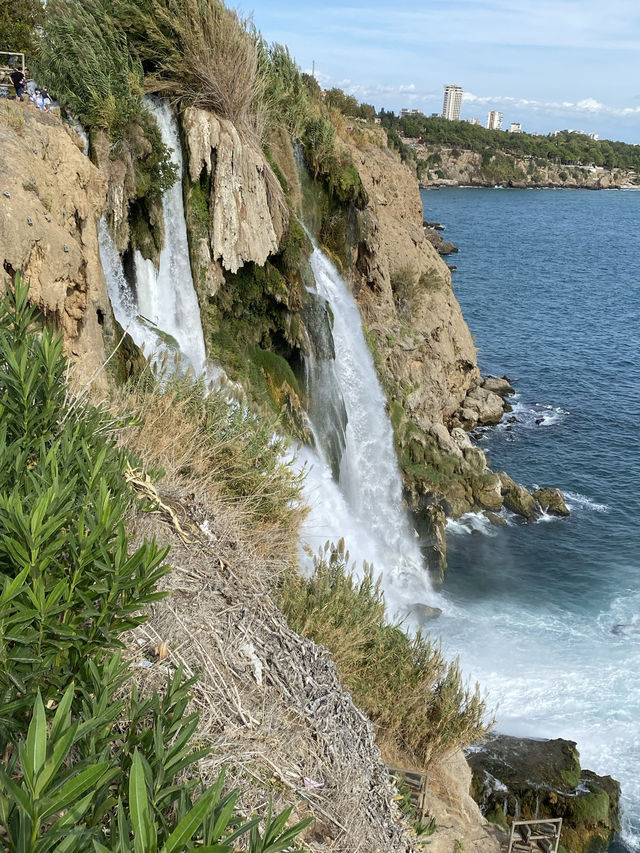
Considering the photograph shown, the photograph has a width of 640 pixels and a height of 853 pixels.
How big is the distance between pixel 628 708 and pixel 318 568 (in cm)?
873

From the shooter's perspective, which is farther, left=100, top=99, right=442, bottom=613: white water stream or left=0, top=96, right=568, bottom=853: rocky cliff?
left=100, top=99, right=442, bottom=613: white water stream

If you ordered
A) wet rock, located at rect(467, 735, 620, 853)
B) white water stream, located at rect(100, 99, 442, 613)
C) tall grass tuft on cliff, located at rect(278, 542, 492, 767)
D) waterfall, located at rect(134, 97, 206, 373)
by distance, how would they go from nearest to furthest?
tall grass tuft on cliff, located at rect(278, 542, 492, 767) → wet rock, located at rect(467, 735, 620, 853) → white water stream, located at rect(100, 99, 442, 613) → waterfall, located at rect(134, 97, 206, 373)

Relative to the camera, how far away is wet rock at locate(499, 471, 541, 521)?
20141 millimetres

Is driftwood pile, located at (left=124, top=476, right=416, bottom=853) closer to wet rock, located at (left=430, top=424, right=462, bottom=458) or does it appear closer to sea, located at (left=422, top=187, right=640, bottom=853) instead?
sea, located at (left=422, top=187, right=640, bottom=853)

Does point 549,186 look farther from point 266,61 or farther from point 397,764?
point 397,764

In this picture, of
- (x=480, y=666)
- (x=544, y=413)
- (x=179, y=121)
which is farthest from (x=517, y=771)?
(x=544, y=413)

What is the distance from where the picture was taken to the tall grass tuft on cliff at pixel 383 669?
6406 millimetres

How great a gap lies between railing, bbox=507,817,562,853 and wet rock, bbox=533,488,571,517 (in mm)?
11891

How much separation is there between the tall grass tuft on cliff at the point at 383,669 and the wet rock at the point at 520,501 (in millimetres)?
12614

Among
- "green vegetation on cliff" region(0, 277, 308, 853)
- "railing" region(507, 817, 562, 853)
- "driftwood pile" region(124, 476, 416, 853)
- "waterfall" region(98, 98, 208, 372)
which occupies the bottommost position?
"railing" region(507, 817, 562, 853)

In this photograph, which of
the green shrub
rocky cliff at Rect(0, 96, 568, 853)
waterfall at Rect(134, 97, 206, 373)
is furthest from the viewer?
waterfall at Rect(134, 97, 206, 373)

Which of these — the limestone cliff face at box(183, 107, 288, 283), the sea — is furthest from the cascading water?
the sea

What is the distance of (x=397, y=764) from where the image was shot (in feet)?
23.2

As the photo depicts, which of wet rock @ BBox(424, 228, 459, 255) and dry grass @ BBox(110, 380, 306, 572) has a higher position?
wet rock @ BBox(424, 228, 459, 255)
